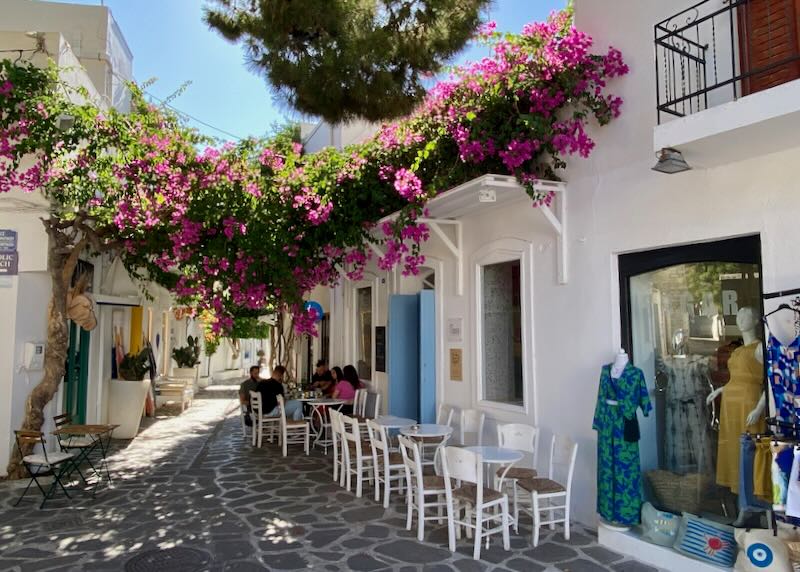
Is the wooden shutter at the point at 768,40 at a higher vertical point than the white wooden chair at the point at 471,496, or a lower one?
higher

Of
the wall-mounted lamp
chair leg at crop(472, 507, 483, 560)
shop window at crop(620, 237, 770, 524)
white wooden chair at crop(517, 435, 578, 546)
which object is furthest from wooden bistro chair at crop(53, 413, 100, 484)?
the wall-mounted lamp

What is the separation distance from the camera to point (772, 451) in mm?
3996

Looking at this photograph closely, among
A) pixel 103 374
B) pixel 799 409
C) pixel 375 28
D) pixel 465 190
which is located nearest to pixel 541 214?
pixel 465 190

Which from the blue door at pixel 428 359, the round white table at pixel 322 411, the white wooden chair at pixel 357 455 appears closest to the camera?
the white wooden chair at pixel 357 455

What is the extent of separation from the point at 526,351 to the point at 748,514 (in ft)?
8.52

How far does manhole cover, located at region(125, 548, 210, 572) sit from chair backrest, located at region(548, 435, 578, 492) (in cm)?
A: 325

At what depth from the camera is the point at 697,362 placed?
521 centimetres

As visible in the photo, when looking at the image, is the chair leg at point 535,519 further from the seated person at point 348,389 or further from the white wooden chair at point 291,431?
the seated person at point 348,389

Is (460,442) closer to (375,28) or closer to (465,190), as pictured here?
(465,190)

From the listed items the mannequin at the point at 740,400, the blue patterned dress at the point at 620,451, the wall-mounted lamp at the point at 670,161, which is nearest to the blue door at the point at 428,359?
the blue patterned dress at the point at 620,451

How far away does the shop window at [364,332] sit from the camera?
11461 millimetres

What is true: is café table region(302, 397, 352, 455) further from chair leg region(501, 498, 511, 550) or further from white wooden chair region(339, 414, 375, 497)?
chair leg region(501, 498, 511, 550)

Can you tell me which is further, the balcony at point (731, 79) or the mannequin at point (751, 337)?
the mannequin at point (751, 337)

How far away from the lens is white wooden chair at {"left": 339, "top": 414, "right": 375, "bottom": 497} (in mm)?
6835
